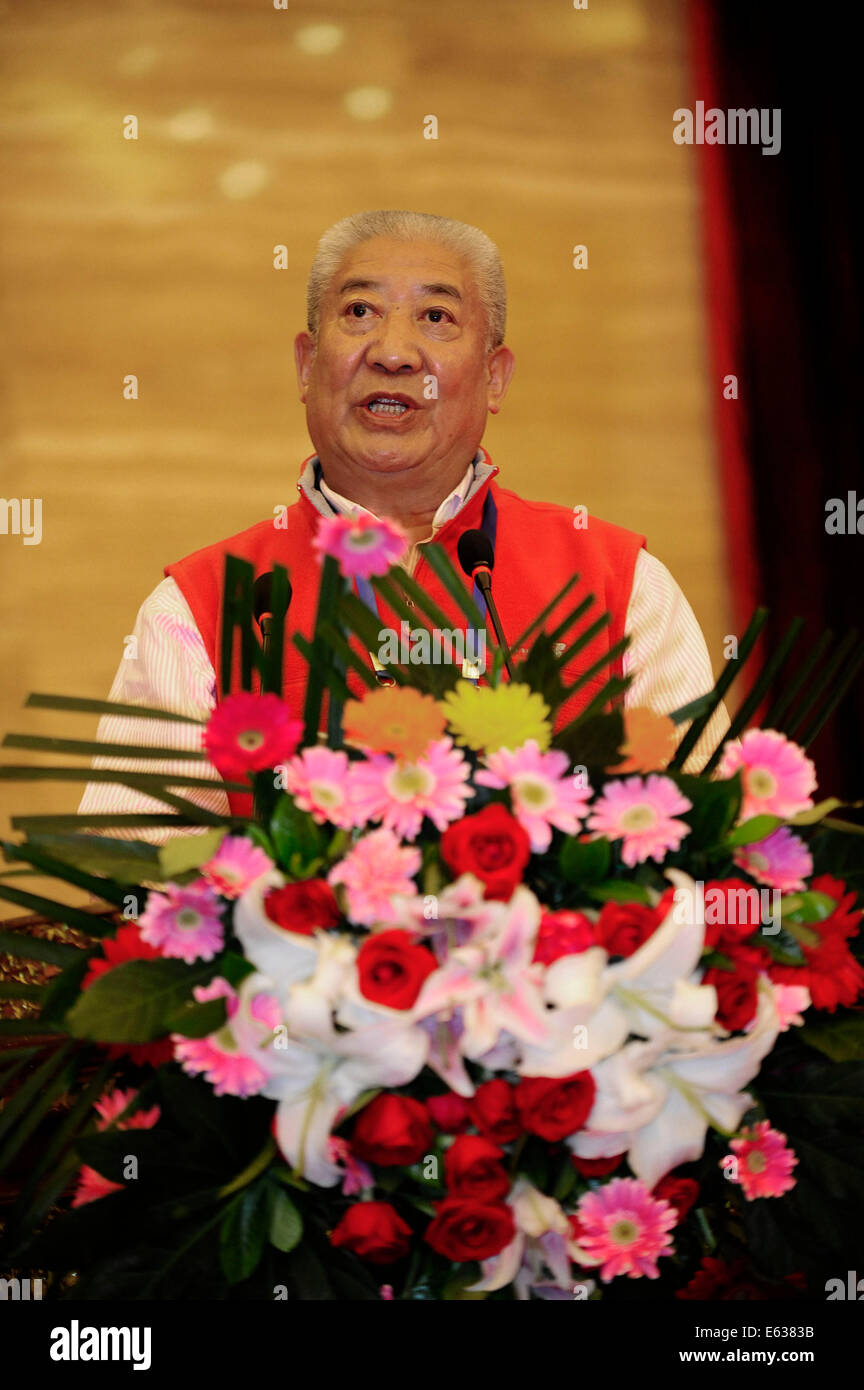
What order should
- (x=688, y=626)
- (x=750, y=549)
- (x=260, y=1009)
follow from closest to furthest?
(x=260, y=1009), (x=688, y=626), (x=750, y=549)

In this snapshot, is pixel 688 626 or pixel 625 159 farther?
pixel 625 159

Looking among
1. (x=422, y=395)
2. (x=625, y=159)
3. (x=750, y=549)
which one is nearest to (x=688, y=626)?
(x=422, y=395)

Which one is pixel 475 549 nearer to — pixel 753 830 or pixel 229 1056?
pixel 753 830

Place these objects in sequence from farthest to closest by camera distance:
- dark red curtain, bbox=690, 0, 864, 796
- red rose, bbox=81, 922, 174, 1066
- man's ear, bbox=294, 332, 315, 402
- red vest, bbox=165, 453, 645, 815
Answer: dark red curtain, bbox=690, 0, 864, 796
man's ear, bbox=294, 332, 315, 402
red vest, bbox=165, 453, 645, 815
red rose, bbox=81, 922, 174, 1066

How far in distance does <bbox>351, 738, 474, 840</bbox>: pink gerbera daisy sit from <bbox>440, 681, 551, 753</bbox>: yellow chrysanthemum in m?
0.03

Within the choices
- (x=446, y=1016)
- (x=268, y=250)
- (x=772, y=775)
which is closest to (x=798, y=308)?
(x=268, y=250)

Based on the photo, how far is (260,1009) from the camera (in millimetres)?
823

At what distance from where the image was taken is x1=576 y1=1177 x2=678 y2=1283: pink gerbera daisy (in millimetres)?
837

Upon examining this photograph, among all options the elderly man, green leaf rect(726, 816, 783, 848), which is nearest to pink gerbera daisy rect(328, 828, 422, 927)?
green leaf rect(726, 816, 783, 848)

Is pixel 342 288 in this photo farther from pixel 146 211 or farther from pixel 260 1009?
pixel 146 211

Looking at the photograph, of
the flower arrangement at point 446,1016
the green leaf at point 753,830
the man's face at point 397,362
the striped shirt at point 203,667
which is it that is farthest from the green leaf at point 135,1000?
the man's face at point 397,362

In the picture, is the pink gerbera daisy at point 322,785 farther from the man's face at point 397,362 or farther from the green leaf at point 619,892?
the man's face at point 397,362

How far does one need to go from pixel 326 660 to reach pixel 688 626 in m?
1.00

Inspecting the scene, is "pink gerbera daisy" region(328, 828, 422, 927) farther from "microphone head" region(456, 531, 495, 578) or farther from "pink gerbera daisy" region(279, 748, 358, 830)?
"microphone head" region(456, 531, 495, 578)
